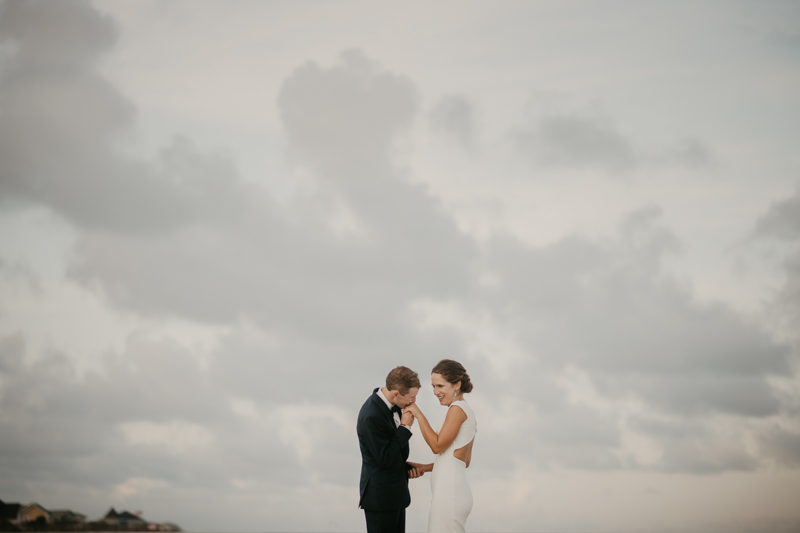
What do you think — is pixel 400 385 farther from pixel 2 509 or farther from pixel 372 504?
pixel 2 509

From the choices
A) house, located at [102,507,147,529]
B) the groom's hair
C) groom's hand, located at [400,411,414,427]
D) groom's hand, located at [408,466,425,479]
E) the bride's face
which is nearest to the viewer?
the groom's hair

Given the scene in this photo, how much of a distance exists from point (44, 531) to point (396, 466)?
55.8ft

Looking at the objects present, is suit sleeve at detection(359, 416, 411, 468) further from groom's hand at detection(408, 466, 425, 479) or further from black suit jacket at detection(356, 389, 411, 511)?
groom's hand at detection(408, 466, 425, 479)

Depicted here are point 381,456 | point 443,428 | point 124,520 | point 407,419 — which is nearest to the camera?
point 381,456

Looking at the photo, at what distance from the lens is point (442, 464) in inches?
378

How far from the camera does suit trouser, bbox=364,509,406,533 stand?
30.1ft

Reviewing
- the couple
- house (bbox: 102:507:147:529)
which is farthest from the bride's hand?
house (bbox: 102:507:147:529)

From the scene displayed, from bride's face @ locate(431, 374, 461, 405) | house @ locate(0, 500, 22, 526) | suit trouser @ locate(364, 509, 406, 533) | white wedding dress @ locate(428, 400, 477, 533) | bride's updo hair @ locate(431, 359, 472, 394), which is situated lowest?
house @ locate(0, 500, 22, 526)

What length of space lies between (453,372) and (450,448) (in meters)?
1.21

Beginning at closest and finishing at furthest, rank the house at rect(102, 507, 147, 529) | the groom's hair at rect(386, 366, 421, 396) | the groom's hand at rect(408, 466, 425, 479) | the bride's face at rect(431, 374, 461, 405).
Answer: the groom's hair at rect(386, 366, 421, 396) < the bride's face at rect(431, 374, 461, 405) < the groom's hand at rect(408, 466, 425, 479) < the house at rect(102, 507, 147, 529)

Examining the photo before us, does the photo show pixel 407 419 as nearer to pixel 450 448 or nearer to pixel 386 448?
pixel 386 448

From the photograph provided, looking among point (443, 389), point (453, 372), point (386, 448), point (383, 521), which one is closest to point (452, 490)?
point (383, 521)

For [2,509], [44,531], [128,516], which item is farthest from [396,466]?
[2,509]

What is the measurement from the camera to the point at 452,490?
372 inches
